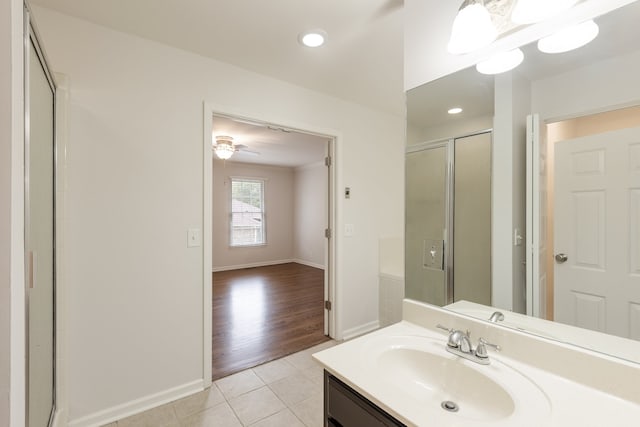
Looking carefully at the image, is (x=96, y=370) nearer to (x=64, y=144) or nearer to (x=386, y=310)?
(x=64, y=144)

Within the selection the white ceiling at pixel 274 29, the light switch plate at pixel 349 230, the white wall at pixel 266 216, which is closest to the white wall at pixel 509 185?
the white ceiling at pixel 274 29

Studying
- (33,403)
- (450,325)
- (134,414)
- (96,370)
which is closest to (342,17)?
(450,325)

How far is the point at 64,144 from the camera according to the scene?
5.10ft

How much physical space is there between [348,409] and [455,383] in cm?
39

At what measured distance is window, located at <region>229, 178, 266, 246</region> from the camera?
6.49 meters

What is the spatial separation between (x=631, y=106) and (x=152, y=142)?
2.22 metres

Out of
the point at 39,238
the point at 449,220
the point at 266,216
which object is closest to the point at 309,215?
the point at 266,216

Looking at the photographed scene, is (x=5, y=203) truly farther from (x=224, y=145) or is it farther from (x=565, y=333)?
(x=224, y=145)

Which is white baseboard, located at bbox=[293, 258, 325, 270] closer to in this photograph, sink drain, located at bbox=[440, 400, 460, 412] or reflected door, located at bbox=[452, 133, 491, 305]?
reflected door, located at bbox=[452, 133, 491, 305]

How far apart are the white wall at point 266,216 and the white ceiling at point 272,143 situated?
1.05 feet

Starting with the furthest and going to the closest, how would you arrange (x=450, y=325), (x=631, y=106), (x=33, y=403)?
(x=450, y=325) < (x=33, y=403) < (x=631, y=106)

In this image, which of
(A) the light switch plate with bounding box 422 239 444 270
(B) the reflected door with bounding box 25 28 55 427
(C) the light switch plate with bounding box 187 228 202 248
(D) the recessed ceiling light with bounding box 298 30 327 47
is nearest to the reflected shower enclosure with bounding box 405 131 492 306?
(A) the light switch plate with bounding box 422 239 444 270

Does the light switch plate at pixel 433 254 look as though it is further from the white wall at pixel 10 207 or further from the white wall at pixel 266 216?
the white wall at pixel 266 216

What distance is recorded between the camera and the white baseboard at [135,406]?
1.66 m
